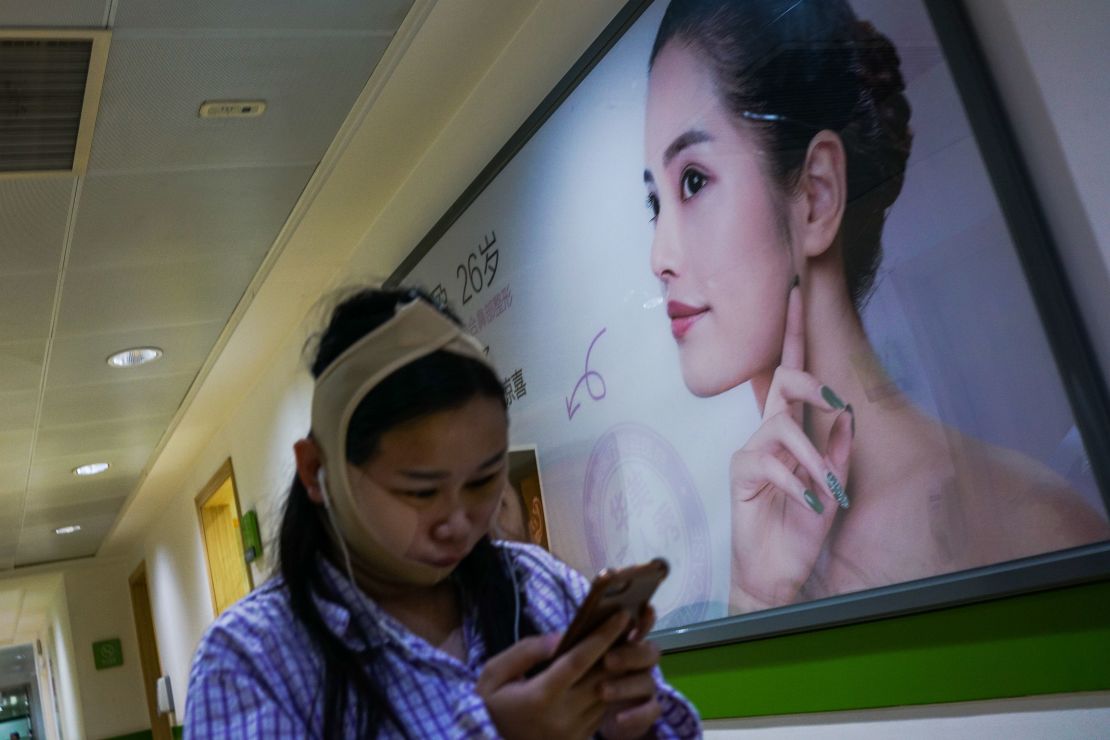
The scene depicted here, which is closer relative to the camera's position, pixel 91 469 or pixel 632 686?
pixel 632 686

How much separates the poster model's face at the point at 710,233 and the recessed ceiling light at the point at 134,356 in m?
3.68

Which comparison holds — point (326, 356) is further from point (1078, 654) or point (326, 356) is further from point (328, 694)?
point (1078, 654)

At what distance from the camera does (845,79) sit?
7.38ft

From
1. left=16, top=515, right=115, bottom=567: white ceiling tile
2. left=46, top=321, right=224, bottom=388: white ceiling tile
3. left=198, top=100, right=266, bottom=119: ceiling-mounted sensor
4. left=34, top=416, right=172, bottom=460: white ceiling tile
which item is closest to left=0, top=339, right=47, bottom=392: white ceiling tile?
left=46, top=321, right=224, bottom=388: white ceiling tile

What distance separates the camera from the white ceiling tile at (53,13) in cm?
293

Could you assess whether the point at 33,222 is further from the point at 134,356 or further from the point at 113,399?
the point at 113,399

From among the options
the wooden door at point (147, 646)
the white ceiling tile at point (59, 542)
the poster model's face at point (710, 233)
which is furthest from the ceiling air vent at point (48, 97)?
the wooden door at point (147, 646)

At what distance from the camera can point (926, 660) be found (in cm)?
227

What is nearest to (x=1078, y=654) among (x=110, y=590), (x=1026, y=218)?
(x=1026, y=218)

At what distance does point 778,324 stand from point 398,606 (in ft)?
5.38

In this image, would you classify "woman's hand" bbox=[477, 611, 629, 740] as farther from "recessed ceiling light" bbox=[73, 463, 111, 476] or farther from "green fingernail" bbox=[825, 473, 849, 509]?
"recessed ceiling light" bbox=[73, 463, 111, 476]

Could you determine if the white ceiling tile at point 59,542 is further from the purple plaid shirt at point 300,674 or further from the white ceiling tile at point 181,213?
the purple plaid shirt at point 300,674

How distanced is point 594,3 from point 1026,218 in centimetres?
158

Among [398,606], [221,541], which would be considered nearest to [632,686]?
[398,606]
